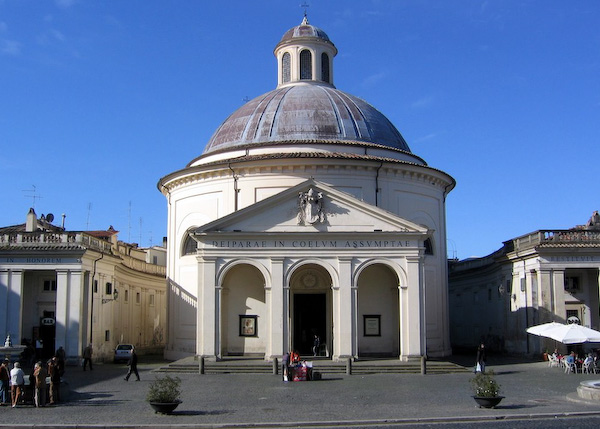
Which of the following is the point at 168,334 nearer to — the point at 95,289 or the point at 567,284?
the point at 95,289

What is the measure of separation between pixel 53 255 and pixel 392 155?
1912cm

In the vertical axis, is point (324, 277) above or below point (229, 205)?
below

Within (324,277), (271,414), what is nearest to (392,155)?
(324,277)

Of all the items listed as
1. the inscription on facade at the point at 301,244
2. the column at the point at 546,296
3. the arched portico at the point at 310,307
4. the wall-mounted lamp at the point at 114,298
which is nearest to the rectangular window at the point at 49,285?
the wall-mounted lamp at the point at 114,298

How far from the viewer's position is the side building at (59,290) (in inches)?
1497

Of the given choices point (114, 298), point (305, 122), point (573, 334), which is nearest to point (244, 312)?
point (114, 298)

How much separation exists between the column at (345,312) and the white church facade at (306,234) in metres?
0.05

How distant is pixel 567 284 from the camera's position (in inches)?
1587

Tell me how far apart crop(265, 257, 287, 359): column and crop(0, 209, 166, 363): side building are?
36.7 ft

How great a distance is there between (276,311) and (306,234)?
148 inches

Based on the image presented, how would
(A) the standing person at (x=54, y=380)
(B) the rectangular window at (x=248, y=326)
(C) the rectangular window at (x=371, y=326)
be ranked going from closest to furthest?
1. (A) the standing person at (x=54, y=380)
2. (B) the rectangular window at (x=248, y=326)
3. (C) the rectangular window at (x=371, y=326)

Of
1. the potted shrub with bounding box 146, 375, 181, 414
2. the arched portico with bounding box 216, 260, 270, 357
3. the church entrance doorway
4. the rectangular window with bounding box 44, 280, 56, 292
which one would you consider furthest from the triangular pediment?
the potted shrub with bounding box 146, 375, 181, 414

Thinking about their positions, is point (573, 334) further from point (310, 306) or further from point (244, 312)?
point (244, 312)

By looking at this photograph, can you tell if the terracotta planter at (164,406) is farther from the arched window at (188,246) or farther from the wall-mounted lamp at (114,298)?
the wall-mounted lamp at (114,298)
